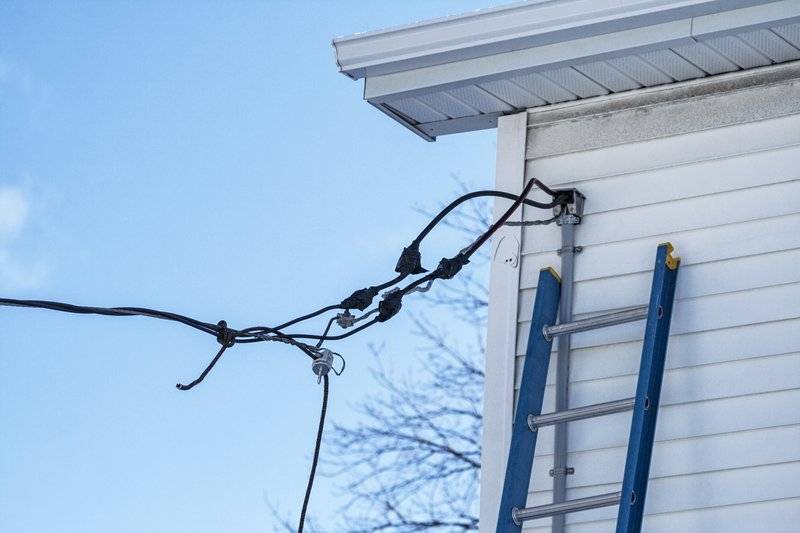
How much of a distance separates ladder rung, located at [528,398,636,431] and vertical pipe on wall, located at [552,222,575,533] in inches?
4.0

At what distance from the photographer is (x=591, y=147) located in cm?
508

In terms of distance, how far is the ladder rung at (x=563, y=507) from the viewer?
173 inches

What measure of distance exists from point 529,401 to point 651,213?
0.85m

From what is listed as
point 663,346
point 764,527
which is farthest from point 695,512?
point 663,346

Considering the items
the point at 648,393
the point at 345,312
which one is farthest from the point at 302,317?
the point at 648,393

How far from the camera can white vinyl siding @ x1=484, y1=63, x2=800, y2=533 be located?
441 cm

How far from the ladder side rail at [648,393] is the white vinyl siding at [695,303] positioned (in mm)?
140

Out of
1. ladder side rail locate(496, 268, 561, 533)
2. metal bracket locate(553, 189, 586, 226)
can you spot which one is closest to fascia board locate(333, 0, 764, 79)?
metal bracket locate(553, 189, 586, 226)

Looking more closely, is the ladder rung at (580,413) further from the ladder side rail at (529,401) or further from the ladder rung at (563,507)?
the ladder rung at (563,507)

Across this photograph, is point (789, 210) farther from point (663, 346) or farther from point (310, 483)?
point (310, 483)

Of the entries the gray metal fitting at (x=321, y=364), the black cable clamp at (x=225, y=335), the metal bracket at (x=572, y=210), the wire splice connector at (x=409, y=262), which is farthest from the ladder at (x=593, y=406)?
the black cable clamp at (x=225, y=335)

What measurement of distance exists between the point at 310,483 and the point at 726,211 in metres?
1.79

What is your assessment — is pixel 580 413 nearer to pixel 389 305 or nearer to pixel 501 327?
pixel 501 327

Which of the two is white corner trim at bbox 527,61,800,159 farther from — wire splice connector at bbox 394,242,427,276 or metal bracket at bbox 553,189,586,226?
wire splice connector at bbox 394,242,427,276
